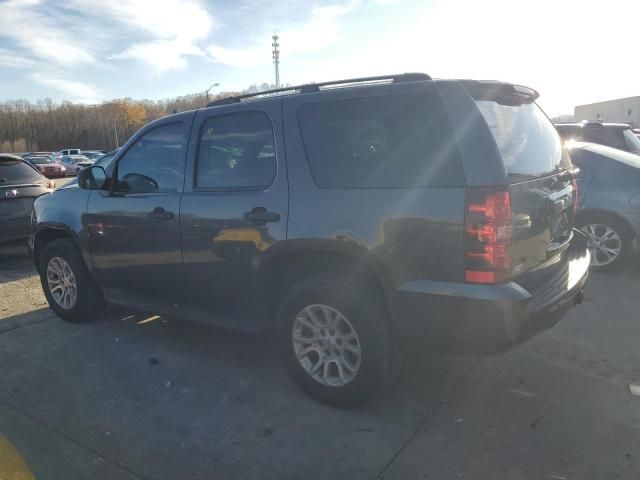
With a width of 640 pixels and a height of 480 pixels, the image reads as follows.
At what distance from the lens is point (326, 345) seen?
3152mm

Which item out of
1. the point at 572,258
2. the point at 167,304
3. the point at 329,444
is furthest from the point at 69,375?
the point at 572,258

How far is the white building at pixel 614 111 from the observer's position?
6328 cm

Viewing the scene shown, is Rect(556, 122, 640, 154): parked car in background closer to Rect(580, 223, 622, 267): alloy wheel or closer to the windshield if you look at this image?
the windshield

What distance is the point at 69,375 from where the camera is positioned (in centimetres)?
381

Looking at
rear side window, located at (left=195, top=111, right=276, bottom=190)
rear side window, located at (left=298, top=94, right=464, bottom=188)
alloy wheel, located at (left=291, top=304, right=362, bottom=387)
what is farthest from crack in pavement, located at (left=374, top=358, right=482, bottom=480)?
rear side window, located at (left=195, top=111, right=276, bottom=190)

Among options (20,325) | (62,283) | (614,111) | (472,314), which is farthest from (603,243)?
(614,111)

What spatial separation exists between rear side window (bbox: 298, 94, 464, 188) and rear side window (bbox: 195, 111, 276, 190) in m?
0.32

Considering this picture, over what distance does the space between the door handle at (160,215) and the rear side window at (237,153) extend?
0.33 meters

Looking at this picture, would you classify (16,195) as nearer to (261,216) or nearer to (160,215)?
(160,215)

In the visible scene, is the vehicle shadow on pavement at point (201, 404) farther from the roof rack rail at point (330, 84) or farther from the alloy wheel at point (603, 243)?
the alloy wheel at point (603, 243)

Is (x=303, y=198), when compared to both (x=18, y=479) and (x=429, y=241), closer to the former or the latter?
(x=429, y=241)

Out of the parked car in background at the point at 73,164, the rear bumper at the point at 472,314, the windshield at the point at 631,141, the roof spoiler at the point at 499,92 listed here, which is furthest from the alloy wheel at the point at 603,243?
the parked car in background at the point at 73,164

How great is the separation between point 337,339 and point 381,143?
1.23m

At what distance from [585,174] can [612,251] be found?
Answer: 955 millimetres
